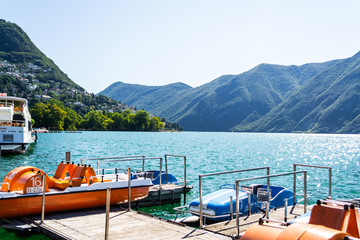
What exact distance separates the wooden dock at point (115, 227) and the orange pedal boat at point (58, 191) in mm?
446

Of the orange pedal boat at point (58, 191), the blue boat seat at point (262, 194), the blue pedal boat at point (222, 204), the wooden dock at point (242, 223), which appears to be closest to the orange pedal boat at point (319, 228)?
the wooden dock at point (242, 223)

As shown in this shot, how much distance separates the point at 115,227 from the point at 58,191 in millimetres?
3264

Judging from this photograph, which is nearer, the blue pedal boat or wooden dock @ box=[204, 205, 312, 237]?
wooden dock @ box=[204, 205, 312, 237]

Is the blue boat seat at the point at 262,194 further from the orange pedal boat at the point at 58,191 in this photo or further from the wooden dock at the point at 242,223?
the orange pedal boat at the point at 58,191

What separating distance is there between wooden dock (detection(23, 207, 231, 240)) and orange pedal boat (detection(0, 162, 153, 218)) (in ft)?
1.46

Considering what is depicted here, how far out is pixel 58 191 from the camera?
12773mm

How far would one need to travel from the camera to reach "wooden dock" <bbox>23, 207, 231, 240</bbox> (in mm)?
9812

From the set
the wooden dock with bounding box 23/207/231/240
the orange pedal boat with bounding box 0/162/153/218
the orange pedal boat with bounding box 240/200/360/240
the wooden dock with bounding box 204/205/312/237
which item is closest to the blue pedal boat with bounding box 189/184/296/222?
the wooden dock with bounding box 204/205/312/237

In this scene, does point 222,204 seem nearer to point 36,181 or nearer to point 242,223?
point 242,223

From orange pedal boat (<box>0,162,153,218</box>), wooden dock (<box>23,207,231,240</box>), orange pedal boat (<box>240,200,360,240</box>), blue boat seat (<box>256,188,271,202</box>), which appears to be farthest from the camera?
blue boat seat (<box>256,188,271,202</box>)

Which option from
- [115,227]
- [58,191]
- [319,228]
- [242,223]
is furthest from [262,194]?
[319,228]

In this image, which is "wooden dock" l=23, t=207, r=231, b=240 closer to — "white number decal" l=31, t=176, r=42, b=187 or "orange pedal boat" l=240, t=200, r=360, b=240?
"white number decal" l=31, t=176, r=42, b=187

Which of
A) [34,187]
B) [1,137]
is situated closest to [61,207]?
[34,187]

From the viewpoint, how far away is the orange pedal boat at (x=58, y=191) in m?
11.7
